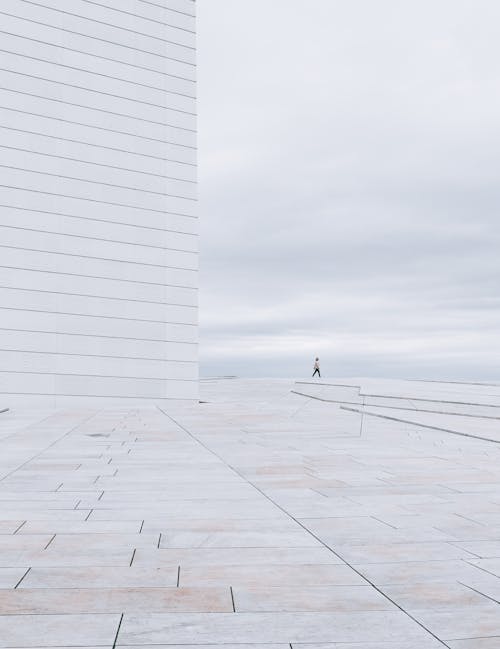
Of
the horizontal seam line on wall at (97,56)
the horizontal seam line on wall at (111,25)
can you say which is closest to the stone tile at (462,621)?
the horizontal seam line on wall at (97,56)

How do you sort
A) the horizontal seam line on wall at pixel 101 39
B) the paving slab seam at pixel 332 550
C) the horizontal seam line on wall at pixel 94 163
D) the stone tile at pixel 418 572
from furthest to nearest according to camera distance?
the horizontal seam line on wall at pixel 101 39, the horizontal seam line on wall at pixel 94 163, the stone tile at pixel 418 572, the paving slab seam at pixel 332 550

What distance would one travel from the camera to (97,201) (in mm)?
38281

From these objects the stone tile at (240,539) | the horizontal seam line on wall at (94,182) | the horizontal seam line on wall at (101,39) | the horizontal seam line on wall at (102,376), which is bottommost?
the stone tile at (240,539)

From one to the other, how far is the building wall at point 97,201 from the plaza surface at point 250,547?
21862mm

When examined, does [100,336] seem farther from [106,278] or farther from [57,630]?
[57,630]

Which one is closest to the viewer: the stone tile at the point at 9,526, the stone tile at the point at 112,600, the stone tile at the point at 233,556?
the stone tile at the point at 112,600

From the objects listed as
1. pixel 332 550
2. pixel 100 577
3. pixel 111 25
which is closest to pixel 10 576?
pixel 100 577

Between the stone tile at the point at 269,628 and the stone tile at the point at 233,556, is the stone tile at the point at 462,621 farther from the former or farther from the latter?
the stone tile at the point at 233,556

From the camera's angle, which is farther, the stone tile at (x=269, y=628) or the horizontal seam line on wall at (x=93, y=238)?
the horizontal seam line on wall at (x=93, y=238)

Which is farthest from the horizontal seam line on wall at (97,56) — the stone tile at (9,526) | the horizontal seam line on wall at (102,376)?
the stone tile at (9,526)

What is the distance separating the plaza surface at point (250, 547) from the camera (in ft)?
15.1

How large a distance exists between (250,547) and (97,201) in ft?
111

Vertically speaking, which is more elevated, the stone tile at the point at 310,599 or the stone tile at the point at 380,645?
the stone tile at the point at 380,645

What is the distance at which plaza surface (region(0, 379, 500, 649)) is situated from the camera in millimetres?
4598
